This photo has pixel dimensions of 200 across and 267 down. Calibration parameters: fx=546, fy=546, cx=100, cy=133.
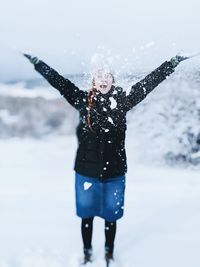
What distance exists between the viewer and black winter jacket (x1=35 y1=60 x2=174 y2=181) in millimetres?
4617

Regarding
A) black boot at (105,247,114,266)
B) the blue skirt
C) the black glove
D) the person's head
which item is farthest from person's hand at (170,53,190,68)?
black boot at (105,247,114,266)

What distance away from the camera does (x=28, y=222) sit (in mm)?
6211

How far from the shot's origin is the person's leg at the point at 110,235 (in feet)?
16.0

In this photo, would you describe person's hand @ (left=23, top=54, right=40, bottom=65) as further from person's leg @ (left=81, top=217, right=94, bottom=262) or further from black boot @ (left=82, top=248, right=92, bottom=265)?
black boot @ (left=82, top=248, right=92, bottom=265)

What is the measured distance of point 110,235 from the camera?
4.90 m

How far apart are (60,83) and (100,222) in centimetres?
221

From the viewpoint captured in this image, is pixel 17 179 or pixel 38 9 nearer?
pixel 17 179

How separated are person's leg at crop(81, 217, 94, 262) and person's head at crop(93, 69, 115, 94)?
1.17 metres

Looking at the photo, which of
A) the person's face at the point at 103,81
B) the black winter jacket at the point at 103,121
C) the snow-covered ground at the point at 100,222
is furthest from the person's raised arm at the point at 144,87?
the snow-covered ground at the point at 100,222

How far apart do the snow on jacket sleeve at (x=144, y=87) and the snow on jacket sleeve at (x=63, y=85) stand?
38 centimetres

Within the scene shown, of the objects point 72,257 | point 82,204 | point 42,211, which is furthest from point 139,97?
point 42,211

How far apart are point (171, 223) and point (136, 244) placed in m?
0.85

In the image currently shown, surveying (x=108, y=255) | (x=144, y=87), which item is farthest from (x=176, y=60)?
(x=108, y=255)

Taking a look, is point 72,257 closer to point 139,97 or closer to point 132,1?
point 139,97
